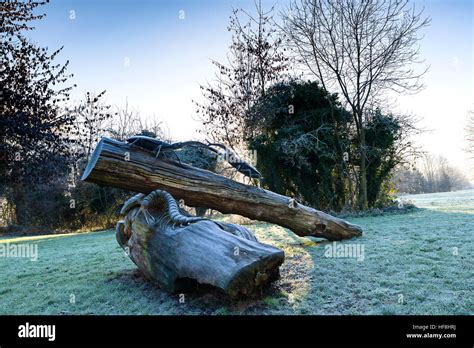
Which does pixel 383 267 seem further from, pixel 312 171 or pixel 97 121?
pixel 97 121

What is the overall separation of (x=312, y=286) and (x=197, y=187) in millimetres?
1857

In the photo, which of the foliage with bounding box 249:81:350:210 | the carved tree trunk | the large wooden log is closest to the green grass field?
the carved tree trunk

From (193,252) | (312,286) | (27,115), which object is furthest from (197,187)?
(27,115)

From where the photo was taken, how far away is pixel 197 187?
160 inches

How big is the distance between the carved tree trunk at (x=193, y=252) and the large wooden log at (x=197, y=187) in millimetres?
357

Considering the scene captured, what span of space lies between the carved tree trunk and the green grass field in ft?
0.72

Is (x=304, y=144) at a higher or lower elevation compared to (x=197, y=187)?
higher

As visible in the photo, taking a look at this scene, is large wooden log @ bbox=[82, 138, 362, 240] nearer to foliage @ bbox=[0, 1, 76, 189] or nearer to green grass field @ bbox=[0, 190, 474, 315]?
green grass field @ bbox=[0, 190, 474, 315]

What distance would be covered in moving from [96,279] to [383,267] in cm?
341

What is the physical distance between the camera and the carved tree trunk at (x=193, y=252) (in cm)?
237

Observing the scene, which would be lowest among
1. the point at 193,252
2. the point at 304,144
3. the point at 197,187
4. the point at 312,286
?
the point at 312,286

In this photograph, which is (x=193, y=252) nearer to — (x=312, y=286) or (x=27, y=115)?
(x=312, y=286)
